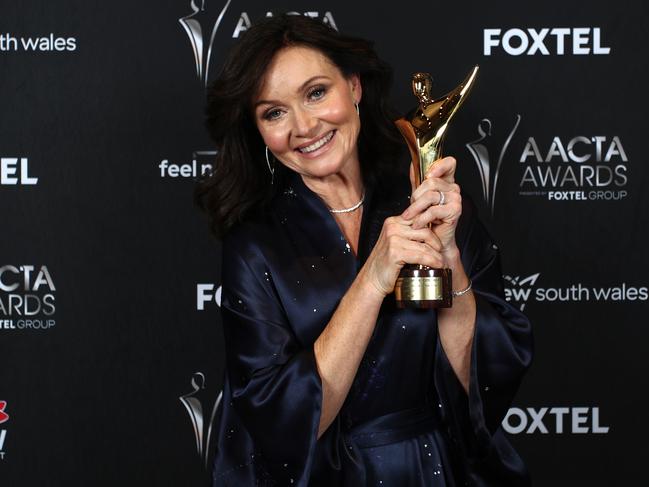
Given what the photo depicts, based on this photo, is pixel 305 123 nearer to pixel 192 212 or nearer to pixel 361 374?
pixel 361 374

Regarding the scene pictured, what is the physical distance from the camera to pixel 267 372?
1455 mm

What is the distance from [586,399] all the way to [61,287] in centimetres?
136

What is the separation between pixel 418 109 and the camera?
140 centimetres

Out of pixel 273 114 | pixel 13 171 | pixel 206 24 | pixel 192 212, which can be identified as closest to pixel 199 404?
pixel 192 212

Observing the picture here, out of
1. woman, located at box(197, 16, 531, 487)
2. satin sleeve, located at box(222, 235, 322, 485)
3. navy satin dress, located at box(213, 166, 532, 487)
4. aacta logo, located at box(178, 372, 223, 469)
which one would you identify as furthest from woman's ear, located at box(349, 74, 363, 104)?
aacta logo, located at box(178, 372, 223, 469)

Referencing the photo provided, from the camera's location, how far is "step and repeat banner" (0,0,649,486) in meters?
2.33

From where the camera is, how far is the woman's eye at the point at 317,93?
1532 mm

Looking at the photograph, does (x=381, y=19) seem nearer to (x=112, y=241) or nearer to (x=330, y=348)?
(x=112, y=241)

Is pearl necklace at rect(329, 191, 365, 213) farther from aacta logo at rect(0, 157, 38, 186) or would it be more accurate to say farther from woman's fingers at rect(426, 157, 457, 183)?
aacta logo at rect(0, 157, 38, 186)

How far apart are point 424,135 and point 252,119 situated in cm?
35

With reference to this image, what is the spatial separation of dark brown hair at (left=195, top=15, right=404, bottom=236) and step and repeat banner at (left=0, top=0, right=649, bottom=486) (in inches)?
28.1

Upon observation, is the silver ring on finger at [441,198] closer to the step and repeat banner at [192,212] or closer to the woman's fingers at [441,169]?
the woman's fingers at [441,169]

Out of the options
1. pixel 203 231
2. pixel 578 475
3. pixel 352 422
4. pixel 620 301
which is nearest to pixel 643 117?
pixel 620 301

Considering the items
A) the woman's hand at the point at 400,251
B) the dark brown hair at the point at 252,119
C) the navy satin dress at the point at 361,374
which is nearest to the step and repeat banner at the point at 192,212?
the dark brown hair at the point at 252,119
